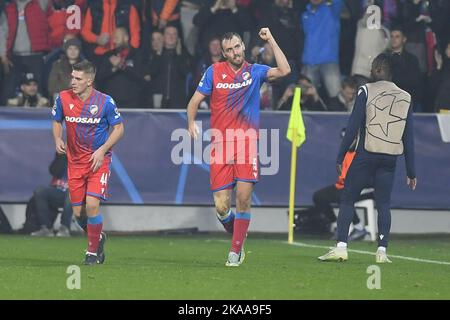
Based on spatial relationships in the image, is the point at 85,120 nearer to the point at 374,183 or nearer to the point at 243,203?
the point at 243,203

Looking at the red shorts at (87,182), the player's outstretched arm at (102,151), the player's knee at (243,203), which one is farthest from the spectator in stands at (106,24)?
the player's knee at (243,203)

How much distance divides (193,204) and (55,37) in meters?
3.81

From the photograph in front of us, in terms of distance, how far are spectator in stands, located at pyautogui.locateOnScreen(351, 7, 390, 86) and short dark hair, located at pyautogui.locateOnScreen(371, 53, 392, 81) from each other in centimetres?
662

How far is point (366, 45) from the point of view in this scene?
70.4 ft

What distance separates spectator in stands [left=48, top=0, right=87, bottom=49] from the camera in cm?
2197

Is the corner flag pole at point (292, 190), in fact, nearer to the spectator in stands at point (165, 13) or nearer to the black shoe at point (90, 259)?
the spectator in stands at point (165, 13)

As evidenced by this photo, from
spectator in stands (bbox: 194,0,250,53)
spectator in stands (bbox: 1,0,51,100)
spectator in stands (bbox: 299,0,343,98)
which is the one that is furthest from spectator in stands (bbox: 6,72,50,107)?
spectator in stands (bbox: 299,0,343,98)

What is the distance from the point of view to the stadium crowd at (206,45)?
21312 mm

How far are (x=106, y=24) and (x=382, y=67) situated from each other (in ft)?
27.0

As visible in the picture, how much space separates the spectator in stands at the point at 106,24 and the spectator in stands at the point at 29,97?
1166 millimetres

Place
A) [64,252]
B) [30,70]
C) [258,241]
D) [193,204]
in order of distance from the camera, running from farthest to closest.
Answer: [30,70]
[193,204]
[258,241]
[64,252]
